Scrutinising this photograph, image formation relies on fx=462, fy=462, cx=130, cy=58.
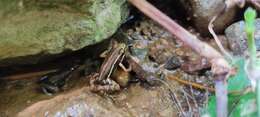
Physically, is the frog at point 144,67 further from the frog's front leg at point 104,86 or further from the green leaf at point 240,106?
the green leaf at point 240,106

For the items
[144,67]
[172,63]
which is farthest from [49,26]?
[172,63]

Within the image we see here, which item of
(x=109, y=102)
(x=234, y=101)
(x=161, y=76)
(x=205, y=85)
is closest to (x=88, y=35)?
(x=109, y=102)

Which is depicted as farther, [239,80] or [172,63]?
[172,63]

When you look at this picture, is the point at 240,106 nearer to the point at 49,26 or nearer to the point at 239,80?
the point at 239,80

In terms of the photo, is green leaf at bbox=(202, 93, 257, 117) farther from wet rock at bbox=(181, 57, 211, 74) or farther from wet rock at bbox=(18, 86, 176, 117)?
wet rock at bbox=(181, 57, 211, 74)

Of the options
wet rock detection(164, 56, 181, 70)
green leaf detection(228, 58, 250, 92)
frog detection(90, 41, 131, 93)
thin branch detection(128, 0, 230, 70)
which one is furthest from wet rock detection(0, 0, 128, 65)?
green leaf detection(228, 58, 250, 92)

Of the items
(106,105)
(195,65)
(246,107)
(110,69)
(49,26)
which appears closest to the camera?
(246,107)
